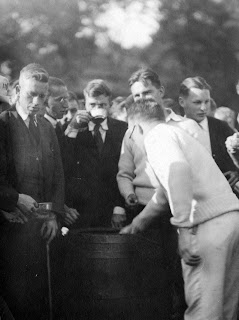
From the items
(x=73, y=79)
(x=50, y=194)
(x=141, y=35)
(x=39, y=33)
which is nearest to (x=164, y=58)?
(x=141, y=35)

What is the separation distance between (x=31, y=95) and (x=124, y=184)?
39.0 inches

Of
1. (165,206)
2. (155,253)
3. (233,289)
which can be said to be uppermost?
(165,206)

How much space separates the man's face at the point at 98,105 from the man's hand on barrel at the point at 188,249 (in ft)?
6.40

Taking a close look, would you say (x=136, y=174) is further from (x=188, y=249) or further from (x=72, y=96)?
(x=72, y=96)

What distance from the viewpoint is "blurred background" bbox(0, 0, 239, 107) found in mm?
4504

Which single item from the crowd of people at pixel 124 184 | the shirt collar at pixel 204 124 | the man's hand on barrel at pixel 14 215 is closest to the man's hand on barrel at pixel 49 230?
the crowd of people at pixel 124 184

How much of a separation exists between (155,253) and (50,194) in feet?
3.38

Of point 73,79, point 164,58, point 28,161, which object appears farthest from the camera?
point 164,58

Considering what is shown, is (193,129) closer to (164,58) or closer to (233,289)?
(233,289)

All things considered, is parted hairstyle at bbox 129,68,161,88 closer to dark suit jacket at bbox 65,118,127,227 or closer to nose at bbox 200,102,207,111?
nose at bbox 200,102,207,111

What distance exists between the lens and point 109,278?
279cm

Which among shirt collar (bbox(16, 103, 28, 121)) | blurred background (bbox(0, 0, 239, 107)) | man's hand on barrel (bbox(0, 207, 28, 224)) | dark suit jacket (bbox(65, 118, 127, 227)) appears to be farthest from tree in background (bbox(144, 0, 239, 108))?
man's hand on barrel (bbox(0, 207, 28, 224))

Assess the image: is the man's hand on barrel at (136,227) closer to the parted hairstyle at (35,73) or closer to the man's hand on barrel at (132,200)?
the man's hand on barrel at (132,200)

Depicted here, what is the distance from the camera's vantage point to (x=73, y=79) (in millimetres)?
5605
